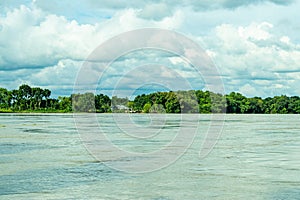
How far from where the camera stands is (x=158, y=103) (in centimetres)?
10494

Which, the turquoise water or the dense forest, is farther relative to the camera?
the dense forest

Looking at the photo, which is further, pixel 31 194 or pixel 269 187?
pixel 269 187

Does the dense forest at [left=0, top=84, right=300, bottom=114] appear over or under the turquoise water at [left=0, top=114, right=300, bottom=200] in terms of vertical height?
over

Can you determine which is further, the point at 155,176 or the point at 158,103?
the point at 158,103

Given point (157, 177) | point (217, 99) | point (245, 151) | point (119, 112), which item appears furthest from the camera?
point (217, 99)

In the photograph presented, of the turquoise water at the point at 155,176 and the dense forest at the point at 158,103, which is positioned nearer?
the turquoise water at the point at 155,176

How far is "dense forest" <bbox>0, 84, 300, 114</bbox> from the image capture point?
4186 inches

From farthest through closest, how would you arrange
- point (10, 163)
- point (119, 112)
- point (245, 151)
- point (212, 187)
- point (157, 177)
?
point (119, 112) → point (245, 151) → point (10, 163) → point (157, 177) → point (212, 187)

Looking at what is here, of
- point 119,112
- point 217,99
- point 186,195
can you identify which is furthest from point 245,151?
point 217,99

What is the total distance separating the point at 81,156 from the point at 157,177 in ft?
17.8

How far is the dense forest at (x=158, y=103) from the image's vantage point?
106312 mm

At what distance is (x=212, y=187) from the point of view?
34.0ft

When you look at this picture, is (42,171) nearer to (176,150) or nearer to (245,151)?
(176,150)

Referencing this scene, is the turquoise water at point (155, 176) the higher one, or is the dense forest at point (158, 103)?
the dense forest at point (158, 103)
